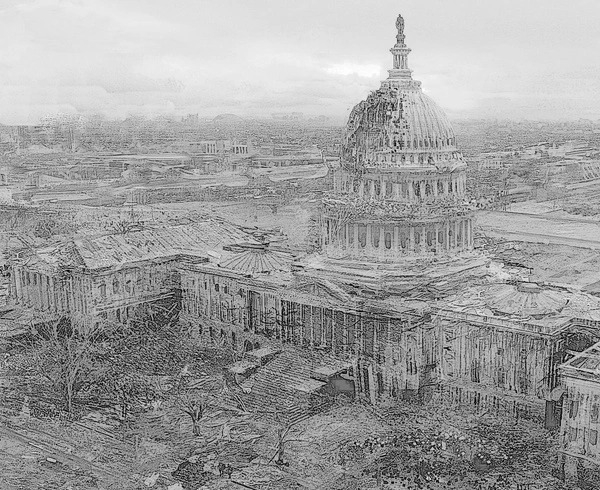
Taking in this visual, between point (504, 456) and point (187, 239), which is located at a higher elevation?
point (187, 239)

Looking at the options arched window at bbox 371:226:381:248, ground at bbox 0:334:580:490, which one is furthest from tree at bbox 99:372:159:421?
arched window at bbox 371:226:381:248

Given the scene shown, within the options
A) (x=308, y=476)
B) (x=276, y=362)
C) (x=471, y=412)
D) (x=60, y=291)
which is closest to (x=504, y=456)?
(x=471, y=412)

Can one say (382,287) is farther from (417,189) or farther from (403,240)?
(417,189)

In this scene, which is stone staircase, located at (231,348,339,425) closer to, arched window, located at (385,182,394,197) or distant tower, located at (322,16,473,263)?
distant tower, located at (322,16,473,263)

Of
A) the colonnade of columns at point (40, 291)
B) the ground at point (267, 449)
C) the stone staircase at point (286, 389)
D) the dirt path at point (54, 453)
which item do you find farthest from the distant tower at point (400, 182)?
the dirt path at point (54, 453)

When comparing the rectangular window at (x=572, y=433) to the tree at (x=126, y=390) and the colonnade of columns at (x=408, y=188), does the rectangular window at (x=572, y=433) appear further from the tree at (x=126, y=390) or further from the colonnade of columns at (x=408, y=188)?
the tree at (x=126, y=390)

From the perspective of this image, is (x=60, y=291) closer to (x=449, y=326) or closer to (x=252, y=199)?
(x=449, y=326)

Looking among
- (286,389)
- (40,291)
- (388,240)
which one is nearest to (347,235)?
(388,240)
